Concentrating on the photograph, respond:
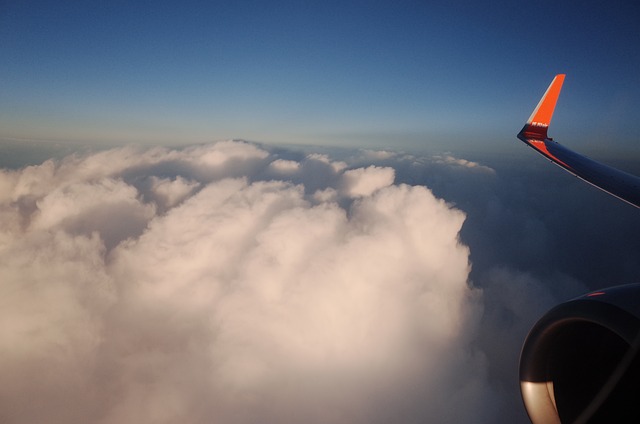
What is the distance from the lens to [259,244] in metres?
95.6

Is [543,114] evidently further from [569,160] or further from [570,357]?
[570,357]

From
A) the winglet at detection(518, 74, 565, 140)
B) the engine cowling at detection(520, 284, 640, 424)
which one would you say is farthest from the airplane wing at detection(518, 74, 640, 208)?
the engine cowling at detection(520, 284, 640, 424)

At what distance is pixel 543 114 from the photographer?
374 inches

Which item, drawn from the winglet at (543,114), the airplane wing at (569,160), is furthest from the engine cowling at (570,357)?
the winglet at (543,114)

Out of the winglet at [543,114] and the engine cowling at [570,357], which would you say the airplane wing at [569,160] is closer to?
the winglet at [543,114]

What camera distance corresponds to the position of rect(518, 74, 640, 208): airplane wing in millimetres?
6152

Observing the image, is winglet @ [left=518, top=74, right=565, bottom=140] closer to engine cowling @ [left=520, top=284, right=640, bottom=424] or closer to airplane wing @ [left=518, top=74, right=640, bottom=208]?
airplane wing @ [left=518, top=74, right=640, bottom=208]

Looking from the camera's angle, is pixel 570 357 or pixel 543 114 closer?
pixel 570 357

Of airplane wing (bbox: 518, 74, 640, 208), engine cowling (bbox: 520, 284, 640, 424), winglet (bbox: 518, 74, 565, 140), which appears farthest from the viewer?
winglet (bbox: 518, 74, 565, 140)

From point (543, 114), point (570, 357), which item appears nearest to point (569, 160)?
point (543, 114)

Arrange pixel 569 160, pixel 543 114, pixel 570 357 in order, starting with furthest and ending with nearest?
pixel 543 114 → pixel 569 160 → pixel 570 357

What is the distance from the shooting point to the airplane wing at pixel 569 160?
615 centimetres

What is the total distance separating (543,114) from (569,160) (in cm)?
234

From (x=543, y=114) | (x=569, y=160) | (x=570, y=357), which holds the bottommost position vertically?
(x=570, y=357)
